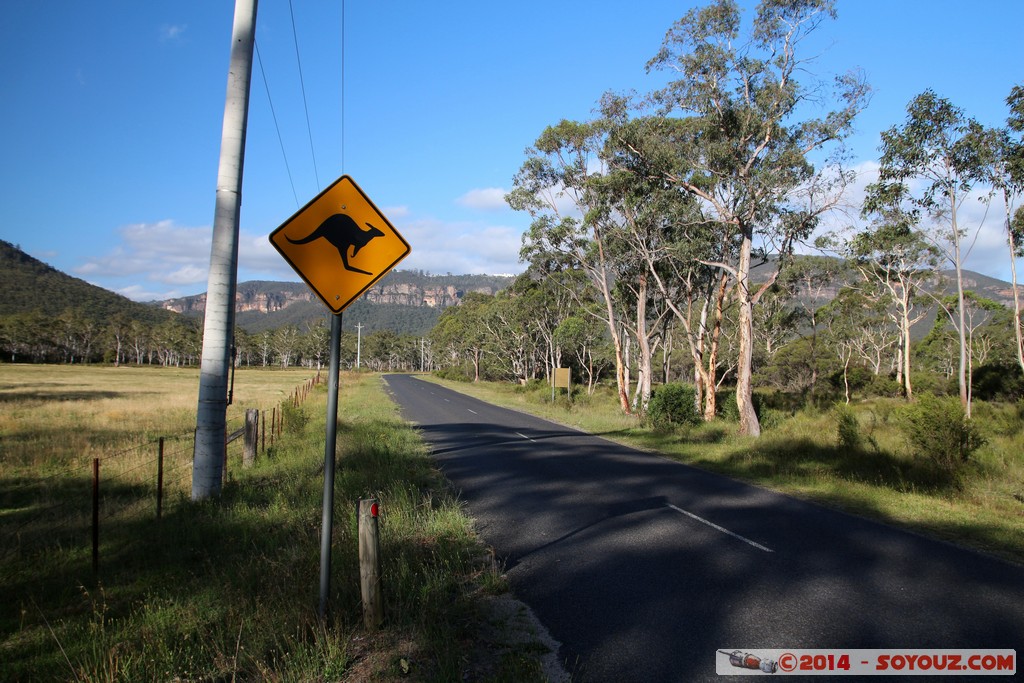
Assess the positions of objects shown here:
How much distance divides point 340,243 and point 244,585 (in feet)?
9.88

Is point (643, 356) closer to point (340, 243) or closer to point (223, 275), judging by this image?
point (223, 275)

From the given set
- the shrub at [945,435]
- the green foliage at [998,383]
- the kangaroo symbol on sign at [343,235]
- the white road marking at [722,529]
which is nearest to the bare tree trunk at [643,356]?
the shrub at [945,435]

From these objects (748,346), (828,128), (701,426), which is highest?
(828,128)

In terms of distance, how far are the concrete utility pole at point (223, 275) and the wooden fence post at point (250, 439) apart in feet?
10.9

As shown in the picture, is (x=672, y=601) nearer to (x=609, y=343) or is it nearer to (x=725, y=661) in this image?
(x=725, y=661)

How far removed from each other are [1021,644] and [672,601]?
234 cm

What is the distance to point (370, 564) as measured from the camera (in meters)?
4.25

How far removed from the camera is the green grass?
27.5 ft

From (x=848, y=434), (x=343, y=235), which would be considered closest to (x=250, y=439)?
(x=343, y=235)

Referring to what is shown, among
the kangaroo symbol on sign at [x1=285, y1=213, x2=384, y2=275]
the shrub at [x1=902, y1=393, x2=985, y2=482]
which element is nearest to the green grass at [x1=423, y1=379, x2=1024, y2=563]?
the shrub at [x1=902, y1=393, x2=985, y2=482]

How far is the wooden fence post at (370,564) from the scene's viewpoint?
4.20 meters

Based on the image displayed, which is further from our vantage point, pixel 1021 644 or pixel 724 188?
pixel 724 188

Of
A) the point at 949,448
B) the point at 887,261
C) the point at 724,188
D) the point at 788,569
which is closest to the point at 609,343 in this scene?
the point at 887,261

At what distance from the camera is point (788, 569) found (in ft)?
19.9
